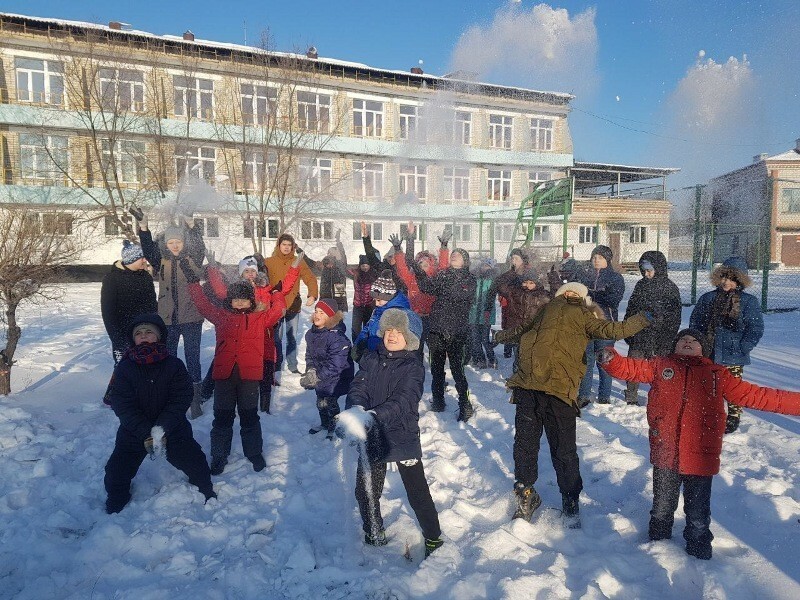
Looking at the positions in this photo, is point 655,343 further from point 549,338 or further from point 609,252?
point 549,338

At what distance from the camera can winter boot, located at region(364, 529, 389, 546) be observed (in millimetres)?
3055

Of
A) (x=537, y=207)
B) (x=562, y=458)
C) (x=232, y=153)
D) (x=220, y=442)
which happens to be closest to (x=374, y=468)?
(x=562, y=458)

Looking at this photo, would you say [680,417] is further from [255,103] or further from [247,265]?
[255,103]

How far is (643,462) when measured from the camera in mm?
4203

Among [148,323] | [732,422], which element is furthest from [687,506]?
[148,323]

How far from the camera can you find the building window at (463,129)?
98.3 feet

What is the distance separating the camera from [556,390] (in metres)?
3.25

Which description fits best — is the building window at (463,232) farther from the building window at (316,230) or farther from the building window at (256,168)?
the building window at (256,168)

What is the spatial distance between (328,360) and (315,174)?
23785mm

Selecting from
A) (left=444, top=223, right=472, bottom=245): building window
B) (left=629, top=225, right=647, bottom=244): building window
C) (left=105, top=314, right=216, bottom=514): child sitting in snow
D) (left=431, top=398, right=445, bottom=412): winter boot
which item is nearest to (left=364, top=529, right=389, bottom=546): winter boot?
(left=105, top=314, right=216, bottom=514): child sitting in snow

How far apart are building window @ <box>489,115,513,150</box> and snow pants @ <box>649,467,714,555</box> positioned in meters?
29.7

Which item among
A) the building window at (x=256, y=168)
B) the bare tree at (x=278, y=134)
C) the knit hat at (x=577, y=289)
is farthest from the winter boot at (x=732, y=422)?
the building window at (x=256, y=168)

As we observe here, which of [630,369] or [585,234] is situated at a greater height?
[585,234]

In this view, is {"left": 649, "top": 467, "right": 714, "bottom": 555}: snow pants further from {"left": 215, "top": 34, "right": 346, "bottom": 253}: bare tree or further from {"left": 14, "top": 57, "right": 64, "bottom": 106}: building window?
{"left": 14, "top": 57, "right": 64, "bottom": 106}: building window
